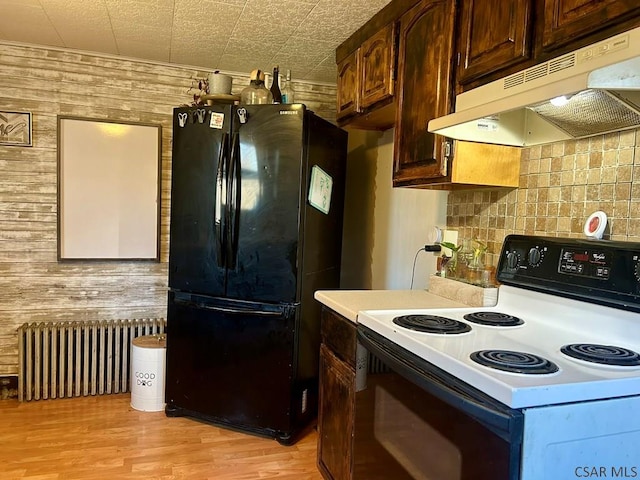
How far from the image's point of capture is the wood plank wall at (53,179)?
9.50ft

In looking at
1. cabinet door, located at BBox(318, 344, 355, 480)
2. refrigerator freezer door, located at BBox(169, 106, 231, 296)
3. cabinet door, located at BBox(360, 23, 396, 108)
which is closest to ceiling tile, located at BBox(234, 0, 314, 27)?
cabinet door, located at BBox(360, 23, 396, 108)

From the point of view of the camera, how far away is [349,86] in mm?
2588

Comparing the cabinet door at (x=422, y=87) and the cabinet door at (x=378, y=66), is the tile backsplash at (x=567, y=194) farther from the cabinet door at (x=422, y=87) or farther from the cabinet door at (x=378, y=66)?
the cabinet door at (x=378, y=66)

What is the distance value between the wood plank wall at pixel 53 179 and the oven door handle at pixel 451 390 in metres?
2.23

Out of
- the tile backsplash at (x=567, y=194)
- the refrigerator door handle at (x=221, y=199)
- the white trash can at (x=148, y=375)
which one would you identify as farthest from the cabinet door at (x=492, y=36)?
the white trash can at (x=148, y=375)

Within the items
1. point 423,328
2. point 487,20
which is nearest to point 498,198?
point 487,20

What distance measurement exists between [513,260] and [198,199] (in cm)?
167

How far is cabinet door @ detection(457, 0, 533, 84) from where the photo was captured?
4.65ft

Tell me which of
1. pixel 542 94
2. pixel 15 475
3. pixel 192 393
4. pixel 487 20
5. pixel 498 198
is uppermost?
pixel 487 20

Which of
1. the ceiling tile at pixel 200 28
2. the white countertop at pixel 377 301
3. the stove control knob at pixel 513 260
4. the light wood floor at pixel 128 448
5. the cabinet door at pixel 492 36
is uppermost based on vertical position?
the ceiling tile at pixel 200 28

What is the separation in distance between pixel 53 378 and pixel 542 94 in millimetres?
3087

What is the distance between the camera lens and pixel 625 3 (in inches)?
43.3

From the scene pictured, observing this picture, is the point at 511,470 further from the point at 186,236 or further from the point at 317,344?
the point at 186,236

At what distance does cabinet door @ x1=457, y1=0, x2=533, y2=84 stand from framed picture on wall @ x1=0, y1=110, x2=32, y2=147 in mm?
2607
